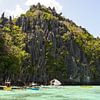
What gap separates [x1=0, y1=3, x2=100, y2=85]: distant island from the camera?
13112 cm

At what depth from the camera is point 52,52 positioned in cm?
14538

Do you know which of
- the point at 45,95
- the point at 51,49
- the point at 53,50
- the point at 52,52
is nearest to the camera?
the point at 45,95

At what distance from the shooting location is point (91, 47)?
166 meters

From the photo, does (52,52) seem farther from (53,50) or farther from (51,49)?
(53,50)

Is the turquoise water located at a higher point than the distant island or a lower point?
lower

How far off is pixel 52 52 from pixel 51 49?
1.37 meters

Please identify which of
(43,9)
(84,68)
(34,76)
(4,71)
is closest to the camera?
(4,71)

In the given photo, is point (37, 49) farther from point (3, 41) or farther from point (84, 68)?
point (3, 41)

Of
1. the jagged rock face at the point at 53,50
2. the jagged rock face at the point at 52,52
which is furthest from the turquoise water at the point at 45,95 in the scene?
the jagged rock face at the point at 52,52

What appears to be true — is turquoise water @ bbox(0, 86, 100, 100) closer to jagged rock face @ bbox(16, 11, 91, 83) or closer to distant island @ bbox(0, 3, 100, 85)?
distant island @ bbox(0, 3, 100, 85)

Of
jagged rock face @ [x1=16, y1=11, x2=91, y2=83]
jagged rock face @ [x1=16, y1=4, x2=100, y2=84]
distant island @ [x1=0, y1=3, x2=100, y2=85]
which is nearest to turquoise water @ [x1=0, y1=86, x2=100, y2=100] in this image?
distant island @ [x1=0, y1=3, x2=100, y2=85]

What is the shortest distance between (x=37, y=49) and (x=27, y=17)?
20839 millimetres

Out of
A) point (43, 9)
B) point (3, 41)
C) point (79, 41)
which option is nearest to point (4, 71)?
point (3, 41)

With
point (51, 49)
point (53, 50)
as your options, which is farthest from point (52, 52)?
point (53, 50)
